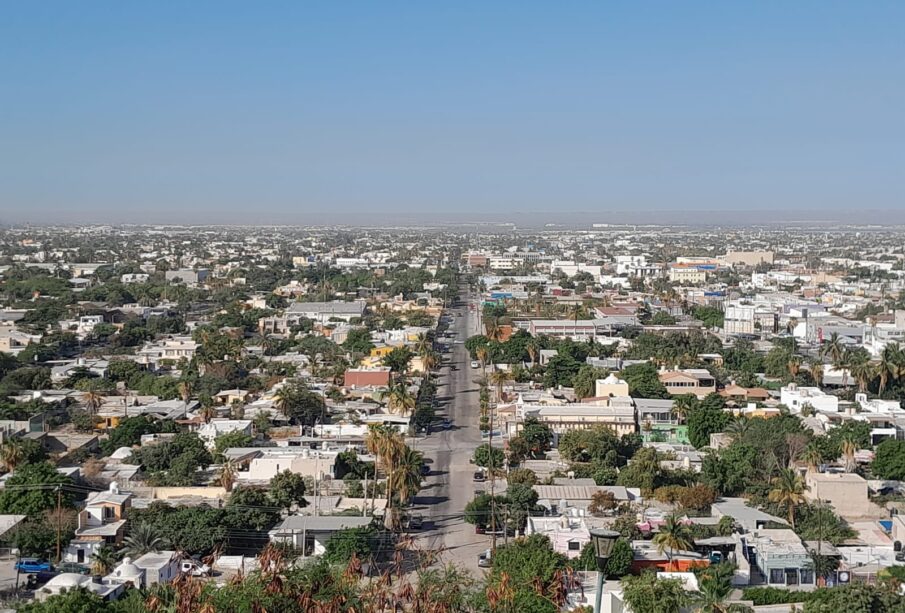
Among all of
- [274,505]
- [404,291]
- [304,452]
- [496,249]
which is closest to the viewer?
[274,505]

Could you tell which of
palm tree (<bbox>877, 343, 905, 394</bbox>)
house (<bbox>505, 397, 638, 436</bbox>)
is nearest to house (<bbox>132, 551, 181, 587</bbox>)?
house (<bbox>505, 397, 638, 436</bbox>)

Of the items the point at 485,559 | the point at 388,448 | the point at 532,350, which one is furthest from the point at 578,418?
the point at 532,350

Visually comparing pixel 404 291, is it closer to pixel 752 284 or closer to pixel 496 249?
pixel 752 284

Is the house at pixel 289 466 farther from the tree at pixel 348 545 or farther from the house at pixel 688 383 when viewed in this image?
the house at pixel 688 383

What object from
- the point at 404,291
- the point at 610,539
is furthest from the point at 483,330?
the point at 610,539

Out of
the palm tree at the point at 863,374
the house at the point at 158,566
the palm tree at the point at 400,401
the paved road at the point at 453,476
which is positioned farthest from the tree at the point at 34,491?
the palm tree at the point at 863,374

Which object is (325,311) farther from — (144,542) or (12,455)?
(144,542)
